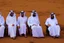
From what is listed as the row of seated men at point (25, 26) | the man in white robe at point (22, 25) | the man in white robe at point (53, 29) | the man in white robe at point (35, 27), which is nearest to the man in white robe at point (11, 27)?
the row of seated men at point (25, 26)

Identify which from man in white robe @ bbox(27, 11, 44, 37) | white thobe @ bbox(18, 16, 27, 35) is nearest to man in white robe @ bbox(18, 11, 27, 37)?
white thobe @ bbox(18, 16, 27, 35)

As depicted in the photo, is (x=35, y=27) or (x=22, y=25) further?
(x=22, y=25)

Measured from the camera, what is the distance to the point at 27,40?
1509cm

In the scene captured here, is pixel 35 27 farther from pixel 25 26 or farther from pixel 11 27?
pixel 11 27

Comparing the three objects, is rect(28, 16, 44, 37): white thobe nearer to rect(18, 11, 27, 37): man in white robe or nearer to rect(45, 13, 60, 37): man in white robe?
rect(18, 11, 27, 37): man in white robe

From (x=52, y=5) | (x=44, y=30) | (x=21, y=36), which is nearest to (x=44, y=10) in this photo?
(x=52, y=5)

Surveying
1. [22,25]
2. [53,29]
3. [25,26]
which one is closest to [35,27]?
[25,26]

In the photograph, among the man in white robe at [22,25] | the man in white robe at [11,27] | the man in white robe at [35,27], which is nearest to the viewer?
the man in white robe at [11,27]

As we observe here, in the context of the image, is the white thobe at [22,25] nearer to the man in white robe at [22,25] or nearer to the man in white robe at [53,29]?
the man in white robe at [22,25]

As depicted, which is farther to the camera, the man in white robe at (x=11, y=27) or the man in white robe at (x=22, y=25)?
the man in white robe at (x=22, y=25)

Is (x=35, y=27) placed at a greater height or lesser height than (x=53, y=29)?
greater

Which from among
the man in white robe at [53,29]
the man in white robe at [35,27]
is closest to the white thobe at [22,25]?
the man in white robe at [35,27]

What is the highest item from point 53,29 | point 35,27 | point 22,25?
point 22,25

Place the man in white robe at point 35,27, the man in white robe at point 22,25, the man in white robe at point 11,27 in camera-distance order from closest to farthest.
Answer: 1. the man in white robe at point 11,27
2. the man in white robe at point 35,27
3. the man in white robe at point 22,25
